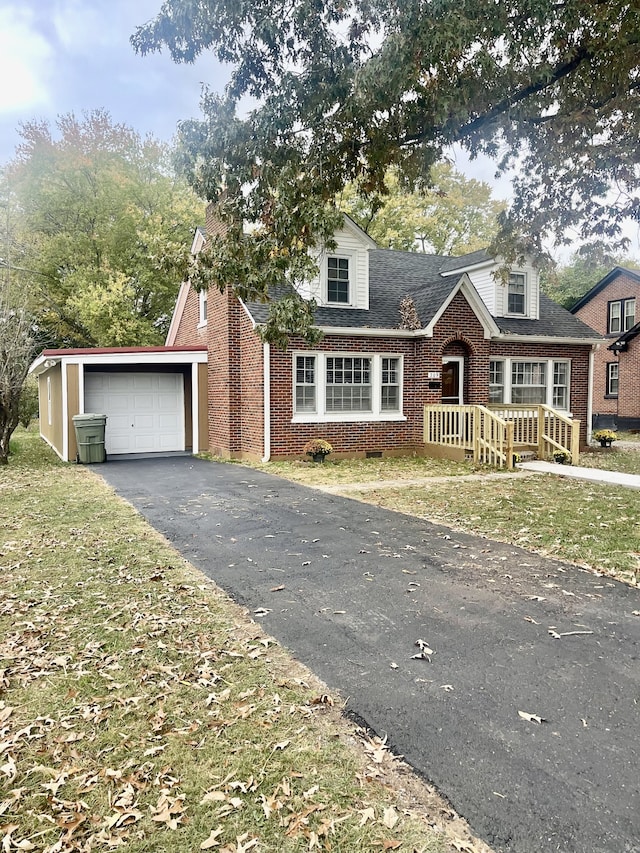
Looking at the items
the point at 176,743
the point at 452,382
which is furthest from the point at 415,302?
the point at 176,743

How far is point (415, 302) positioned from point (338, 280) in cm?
246

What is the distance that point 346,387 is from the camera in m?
15.1

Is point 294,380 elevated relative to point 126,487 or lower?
elevated

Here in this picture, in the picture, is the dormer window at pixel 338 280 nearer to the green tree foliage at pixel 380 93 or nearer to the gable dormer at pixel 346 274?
the gable dormer at pixel 346 274

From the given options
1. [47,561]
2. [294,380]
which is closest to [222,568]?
[47,561]

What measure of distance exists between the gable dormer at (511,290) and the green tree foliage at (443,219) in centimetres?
1373

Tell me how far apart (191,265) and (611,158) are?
7503 mm

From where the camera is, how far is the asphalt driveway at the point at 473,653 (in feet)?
8.14

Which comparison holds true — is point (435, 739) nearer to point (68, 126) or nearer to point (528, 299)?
point (528, 299)

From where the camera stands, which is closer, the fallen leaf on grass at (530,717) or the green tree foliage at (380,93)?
the fallen leaf on grass at (530,717)

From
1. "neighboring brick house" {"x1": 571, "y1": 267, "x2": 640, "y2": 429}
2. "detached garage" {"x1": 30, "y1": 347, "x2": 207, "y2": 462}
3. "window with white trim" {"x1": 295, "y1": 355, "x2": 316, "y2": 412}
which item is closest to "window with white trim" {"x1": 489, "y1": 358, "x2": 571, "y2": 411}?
"window with white trim" {"x1": 295, "y1": 355, "x2": 316, "y2": 412}

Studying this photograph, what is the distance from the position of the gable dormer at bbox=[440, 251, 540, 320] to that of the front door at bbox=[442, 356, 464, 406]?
263cm

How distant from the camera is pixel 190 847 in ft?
7.30

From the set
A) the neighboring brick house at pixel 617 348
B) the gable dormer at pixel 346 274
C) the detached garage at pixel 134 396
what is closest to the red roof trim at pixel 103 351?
the detached garage at pixel 134 396
